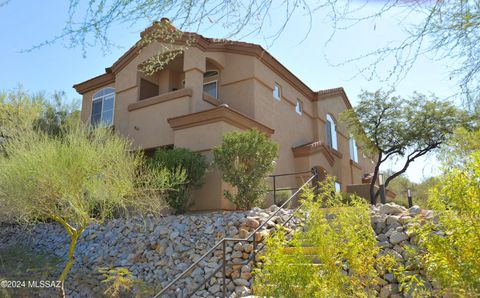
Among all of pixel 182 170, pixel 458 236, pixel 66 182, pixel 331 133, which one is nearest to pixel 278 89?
pixel 331 133

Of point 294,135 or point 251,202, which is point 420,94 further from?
point 251,202

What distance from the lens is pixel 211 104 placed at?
15789 mm

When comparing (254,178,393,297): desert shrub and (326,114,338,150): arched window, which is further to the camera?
(326,114,338,150): arched window

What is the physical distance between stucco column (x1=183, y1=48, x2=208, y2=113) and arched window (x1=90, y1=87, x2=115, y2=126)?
5.22 m

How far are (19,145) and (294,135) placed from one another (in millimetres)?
11650

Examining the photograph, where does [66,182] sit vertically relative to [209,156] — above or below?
below

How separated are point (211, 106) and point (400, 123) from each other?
26.7 feet

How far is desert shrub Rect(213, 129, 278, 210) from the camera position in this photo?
39.4ft

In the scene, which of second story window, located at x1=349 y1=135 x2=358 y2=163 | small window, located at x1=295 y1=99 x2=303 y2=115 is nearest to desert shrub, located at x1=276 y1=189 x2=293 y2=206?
small window, located at x1=295 y1=99 x2=303 y2=115

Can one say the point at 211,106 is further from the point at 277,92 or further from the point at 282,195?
the point at 282,195

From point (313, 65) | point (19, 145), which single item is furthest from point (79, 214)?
point (313, 65)

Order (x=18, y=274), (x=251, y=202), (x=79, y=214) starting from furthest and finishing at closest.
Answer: (x=251, y=202) < (x=18, y=274) < (x=79, y=214)

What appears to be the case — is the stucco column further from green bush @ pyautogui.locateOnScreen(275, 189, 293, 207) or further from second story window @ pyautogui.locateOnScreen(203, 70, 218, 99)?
green bush @ pyautogui.locateOnScreen(275, 189, 293, 207)

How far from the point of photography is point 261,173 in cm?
1227
